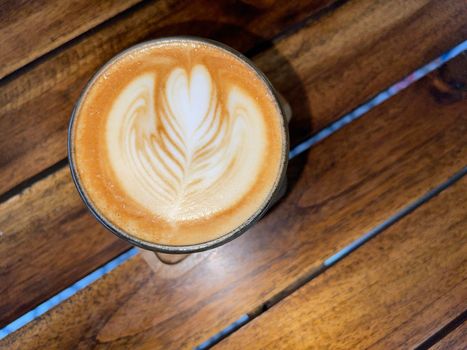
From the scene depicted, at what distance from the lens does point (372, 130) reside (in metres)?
1.05

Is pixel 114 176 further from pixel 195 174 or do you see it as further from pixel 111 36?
pixel 111 36

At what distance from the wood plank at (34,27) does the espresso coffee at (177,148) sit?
209 millimetres

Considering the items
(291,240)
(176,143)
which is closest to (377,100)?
(291,240)

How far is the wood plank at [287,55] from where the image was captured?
1021mm

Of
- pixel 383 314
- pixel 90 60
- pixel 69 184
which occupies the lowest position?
pixel 383 314

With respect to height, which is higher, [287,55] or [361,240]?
[287,55]

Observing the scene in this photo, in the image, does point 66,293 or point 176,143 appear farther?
point 66,293

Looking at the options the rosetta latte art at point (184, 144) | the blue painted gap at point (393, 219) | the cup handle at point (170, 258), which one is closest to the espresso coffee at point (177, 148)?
the rosetta latte art at point (184, 144)

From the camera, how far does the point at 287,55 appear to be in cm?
105

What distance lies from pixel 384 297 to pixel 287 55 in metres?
0.50

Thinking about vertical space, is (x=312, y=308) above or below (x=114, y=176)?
below

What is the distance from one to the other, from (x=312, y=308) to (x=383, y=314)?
14 centimetres

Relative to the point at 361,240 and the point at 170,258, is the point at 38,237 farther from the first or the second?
the point at 361,240

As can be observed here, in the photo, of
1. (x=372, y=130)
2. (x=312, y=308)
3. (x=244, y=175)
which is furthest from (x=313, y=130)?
(x=312, y=308)
